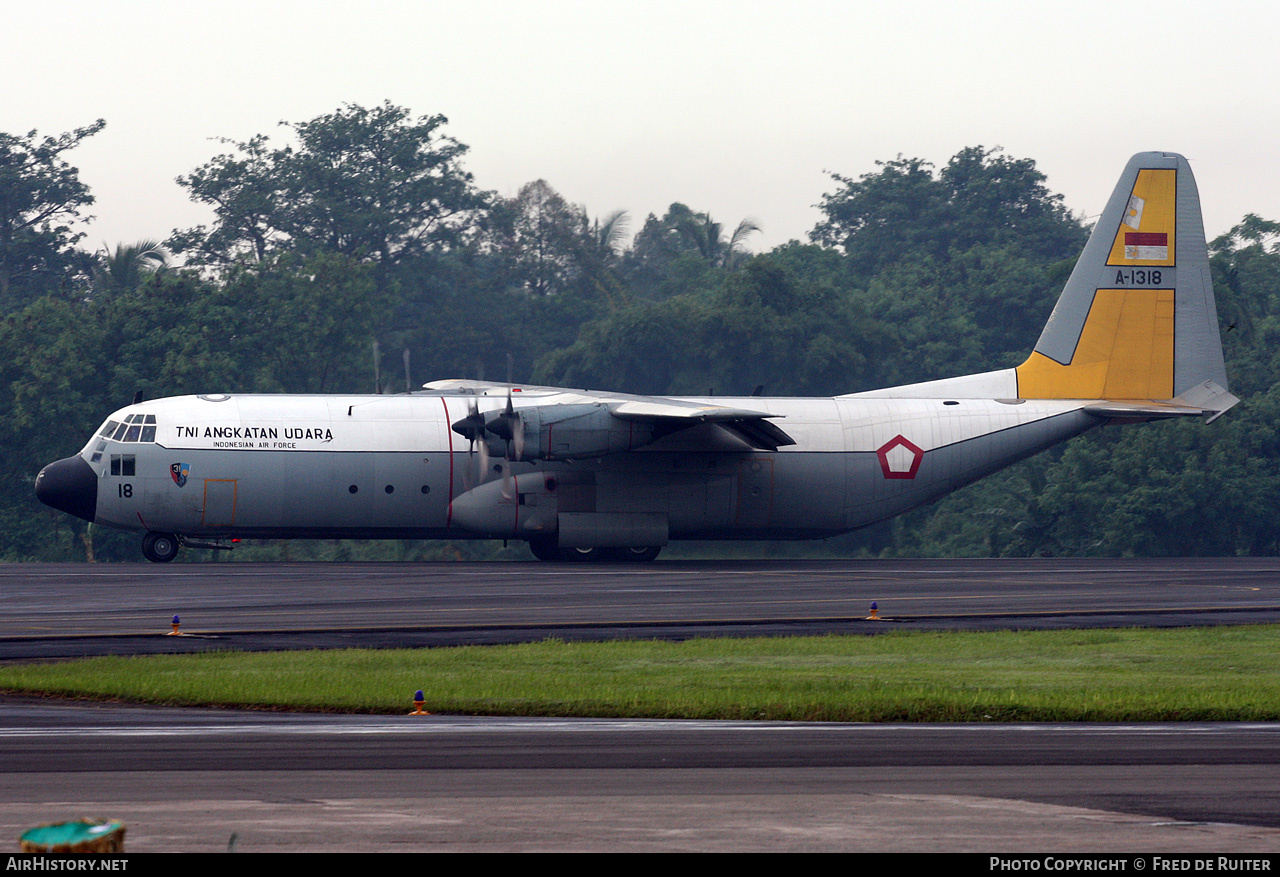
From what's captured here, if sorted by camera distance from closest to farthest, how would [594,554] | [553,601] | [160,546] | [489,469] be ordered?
[553,601]
[160,546]
[489,469]
[594,554]

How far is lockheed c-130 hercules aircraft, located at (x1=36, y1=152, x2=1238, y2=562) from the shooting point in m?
34.8

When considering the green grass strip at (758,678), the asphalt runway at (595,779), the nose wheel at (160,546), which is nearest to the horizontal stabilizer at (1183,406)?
the green grass strip at (758,678)

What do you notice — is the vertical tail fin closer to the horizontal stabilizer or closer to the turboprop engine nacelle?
the horizontal stabilizer

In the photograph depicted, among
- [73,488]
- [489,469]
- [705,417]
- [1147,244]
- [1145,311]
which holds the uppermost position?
[1147,244]

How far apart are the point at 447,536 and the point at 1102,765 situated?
2594 centimetres

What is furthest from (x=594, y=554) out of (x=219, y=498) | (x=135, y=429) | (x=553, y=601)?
(x=135, y=429)

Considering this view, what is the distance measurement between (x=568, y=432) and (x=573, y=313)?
154ft

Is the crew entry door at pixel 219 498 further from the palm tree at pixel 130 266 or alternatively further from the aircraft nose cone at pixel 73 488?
the palm tree at pixel 130 266

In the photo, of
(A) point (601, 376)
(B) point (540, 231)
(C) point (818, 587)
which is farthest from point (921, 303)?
(C) point (818, 587)

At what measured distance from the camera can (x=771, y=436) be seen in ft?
115

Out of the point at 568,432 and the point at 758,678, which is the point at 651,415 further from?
the point at 758,678

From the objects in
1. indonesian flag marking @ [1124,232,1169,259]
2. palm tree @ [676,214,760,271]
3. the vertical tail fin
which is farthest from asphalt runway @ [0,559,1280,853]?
palm tree @ [676,214,760,271]

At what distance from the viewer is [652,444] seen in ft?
119

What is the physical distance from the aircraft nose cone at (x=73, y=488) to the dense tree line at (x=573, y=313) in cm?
1283
